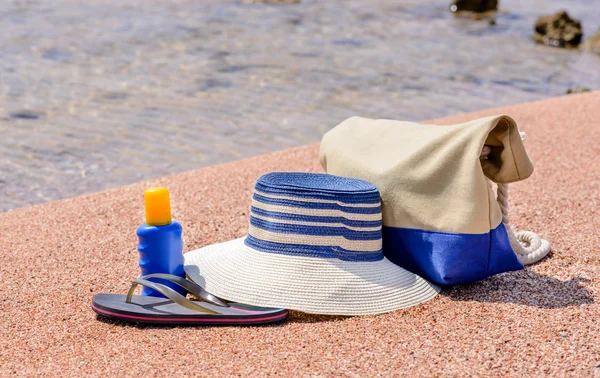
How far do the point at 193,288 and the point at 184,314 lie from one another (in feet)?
0.35

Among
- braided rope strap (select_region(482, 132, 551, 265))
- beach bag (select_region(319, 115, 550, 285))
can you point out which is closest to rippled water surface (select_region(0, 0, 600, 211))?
beach bag (select_region(319, 115, 550, 285))

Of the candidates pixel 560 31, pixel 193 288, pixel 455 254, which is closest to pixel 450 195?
pixel 455 254

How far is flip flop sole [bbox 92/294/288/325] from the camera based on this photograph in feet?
8.11

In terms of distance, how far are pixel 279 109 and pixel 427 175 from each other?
4785 mm

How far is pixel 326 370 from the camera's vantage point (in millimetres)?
2197

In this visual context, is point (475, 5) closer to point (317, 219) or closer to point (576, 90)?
point (576, 90)

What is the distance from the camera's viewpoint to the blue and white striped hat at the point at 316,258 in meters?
2.56

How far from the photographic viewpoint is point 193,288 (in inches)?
100

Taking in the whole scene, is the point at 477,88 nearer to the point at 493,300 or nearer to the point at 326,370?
the point at 493,300

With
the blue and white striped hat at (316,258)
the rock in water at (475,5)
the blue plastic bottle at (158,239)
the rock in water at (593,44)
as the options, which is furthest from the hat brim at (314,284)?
the rock in water at (475,5)

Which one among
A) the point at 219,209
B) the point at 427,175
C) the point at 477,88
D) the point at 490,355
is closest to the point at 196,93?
the point at 477,88

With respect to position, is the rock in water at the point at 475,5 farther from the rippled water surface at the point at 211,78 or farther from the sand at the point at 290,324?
the sand at the point at 290,324

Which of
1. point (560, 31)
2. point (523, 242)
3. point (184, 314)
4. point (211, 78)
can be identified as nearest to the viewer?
point (184, 314)

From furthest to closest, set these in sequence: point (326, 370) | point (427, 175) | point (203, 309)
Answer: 1. point (427, 175)
2. point (203, 309)
3. point (326, 370)
